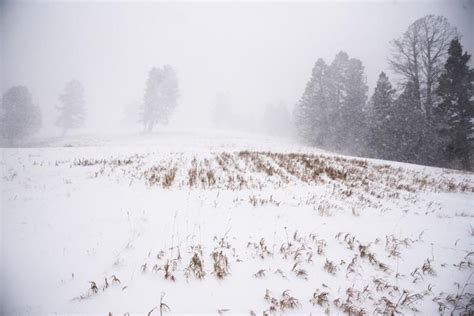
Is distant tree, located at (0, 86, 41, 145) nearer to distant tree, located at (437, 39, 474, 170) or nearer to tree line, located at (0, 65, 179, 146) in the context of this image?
tree line, located at (0, 65, 179, 146)

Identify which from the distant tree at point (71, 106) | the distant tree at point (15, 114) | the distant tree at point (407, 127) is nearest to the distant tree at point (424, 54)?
the distant tree at point (407, 127)

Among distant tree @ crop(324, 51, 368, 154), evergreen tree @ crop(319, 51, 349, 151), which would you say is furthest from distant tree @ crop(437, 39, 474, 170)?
evergreen tree @ crop(319, 51, 349, 151)

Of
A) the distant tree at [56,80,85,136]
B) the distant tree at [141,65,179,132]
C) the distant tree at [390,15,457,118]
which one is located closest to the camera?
the distant tree at [390,15,457,118]

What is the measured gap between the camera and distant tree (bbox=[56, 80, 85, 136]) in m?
41.2

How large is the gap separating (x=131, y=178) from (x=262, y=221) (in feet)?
14.9

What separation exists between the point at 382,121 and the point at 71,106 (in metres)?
51.7

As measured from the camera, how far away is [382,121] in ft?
72.1

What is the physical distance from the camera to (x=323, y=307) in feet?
8.32

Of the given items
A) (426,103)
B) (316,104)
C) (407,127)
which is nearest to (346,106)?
(316,104)

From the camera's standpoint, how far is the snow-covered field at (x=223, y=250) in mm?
2502

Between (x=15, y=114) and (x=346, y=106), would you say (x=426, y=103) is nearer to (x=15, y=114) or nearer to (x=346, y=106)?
(x=346, y=106)

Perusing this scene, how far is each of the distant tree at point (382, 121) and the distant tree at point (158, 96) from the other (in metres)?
31.2

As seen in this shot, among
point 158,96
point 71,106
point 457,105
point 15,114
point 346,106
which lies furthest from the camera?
point 71,106

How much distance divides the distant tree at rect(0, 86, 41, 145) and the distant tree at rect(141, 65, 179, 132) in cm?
1753
